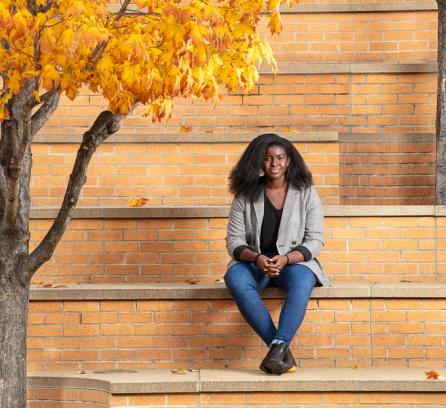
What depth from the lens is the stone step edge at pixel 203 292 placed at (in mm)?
6742

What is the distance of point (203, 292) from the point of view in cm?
679

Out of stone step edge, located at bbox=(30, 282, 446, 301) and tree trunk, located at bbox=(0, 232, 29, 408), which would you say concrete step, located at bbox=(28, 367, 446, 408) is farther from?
stone step edge, located at bbox=(30, 282, 446, 301)

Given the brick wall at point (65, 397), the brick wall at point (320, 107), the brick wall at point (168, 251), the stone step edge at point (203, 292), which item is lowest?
the brick wall at point (65, 397)

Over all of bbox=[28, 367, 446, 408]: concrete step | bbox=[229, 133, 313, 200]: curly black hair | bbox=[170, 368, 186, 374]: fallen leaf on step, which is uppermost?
bbox=[229, 133, 313, 200]: curly black hair

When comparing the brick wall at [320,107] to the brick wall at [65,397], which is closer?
the brick wall at [65,397]

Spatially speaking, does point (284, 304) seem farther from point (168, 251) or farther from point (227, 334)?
point (168, 251)

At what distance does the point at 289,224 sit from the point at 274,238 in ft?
0.42

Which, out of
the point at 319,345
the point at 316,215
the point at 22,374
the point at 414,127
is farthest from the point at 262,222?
the point at 414,127

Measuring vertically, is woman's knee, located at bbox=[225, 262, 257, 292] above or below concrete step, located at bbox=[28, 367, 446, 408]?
above

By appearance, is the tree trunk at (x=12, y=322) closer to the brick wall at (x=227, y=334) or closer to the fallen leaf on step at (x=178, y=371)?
the brick wall at (x=227, y=334)

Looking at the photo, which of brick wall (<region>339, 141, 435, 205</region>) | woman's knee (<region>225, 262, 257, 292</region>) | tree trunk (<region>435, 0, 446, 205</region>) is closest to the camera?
woman's knee (<region>225, 262, 257, 292</region>)

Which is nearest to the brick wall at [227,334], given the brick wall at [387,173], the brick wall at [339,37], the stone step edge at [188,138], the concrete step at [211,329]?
the concrete step at [211,329]

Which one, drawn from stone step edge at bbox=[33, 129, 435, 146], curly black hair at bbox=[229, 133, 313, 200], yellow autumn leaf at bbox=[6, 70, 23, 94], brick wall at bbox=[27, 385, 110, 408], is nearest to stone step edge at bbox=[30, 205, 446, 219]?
curly black hair at bbox=[229, 133, 313, 200]

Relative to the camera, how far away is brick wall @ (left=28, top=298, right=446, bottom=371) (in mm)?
6793
